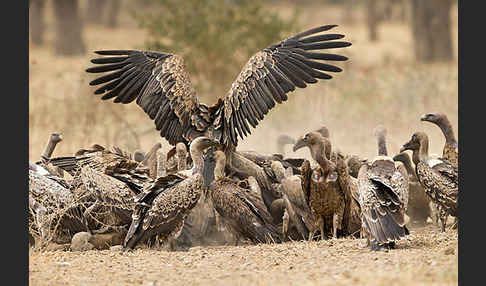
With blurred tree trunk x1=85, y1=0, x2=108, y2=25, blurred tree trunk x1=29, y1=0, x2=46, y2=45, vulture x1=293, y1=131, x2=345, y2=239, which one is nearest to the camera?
vulture x1=293, y1=131, x2=345, y2=239

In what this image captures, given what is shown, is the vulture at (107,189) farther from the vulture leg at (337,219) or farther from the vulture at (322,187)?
the vulture leg at (337,219)

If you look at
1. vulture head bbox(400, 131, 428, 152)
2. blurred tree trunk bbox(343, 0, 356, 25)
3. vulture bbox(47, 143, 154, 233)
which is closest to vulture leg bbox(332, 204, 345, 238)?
vulture head bbox(400, 131, 428, 152)

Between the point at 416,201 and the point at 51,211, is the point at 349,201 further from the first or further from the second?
the point at 51,211

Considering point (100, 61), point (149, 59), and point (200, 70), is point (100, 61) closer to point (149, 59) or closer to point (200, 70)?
point (149, 59)

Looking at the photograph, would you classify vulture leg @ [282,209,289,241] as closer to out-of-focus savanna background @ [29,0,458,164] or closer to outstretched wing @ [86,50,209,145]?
outstretched wing @ [86,50,209,145]

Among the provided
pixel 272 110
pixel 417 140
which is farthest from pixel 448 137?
pixel 272 110

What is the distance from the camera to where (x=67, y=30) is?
25.5m

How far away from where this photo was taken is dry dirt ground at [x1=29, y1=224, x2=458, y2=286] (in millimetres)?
5461

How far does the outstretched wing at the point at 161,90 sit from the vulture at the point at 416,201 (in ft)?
8.07

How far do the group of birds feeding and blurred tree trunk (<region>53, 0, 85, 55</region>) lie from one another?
16.3m

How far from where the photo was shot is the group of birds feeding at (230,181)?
290 inches

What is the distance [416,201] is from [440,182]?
1567 mm

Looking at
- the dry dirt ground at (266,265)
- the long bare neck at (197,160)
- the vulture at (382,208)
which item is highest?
the long bare neck at (197,160)

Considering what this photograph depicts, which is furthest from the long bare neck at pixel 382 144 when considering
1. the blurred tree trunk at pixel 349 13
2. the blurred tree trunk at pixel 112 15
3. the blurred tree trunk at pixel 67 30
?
the blurred tree trunk at pixel 349 13
